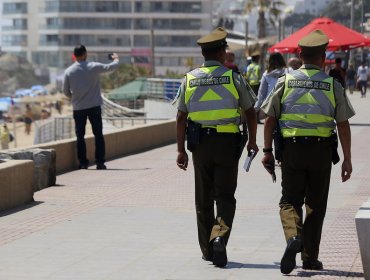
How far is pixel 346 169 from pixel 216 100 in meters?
1.08

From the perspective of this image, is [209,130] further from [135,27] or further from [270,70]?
[135,27]

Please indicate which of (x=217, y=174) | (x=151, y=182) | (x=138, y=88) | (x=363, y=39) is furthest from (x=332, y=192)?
(x=138, y=88)

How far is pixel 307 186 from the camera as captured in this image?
843 cm

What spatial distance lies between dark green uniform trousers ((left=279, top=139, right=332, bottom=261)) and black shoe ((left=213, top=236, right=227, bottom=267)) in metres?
0.48

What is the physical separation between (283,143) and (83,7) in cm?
13131

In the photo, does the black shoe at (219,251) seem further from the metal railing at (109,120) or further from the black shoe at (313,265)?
the metal railing at (109,120)

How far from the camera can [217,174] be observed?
8688 mm

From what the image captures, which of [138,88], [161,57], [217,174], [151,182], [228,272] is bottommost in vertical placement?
[161,57]

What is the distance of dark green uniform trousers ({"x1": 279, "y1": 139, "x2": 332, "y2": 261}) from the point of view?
8.27m

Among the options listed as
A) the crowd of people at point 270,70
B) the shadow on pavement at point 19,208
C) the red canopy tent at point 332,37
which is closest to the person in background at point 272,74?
the crowd of people at point 270,70

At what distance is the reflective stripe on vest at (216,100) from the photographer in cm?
863

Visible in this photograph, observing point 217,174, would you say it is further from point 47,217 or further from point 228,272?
point 47,217

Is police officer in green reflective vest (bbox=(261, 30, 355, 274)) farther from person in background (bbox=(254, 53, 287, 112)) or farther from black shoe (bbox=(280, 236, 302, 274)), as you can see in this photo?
person in background (bbox=(254, 53, 287, 112))

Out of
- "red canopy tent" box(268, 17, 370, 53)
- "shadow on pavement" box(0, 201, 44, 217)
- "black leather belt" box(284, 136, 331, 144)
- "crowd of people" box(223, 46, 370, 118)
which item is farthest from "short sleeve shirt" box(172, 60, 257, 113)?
"red canopy tent" box(268, 17, 370, 53)
